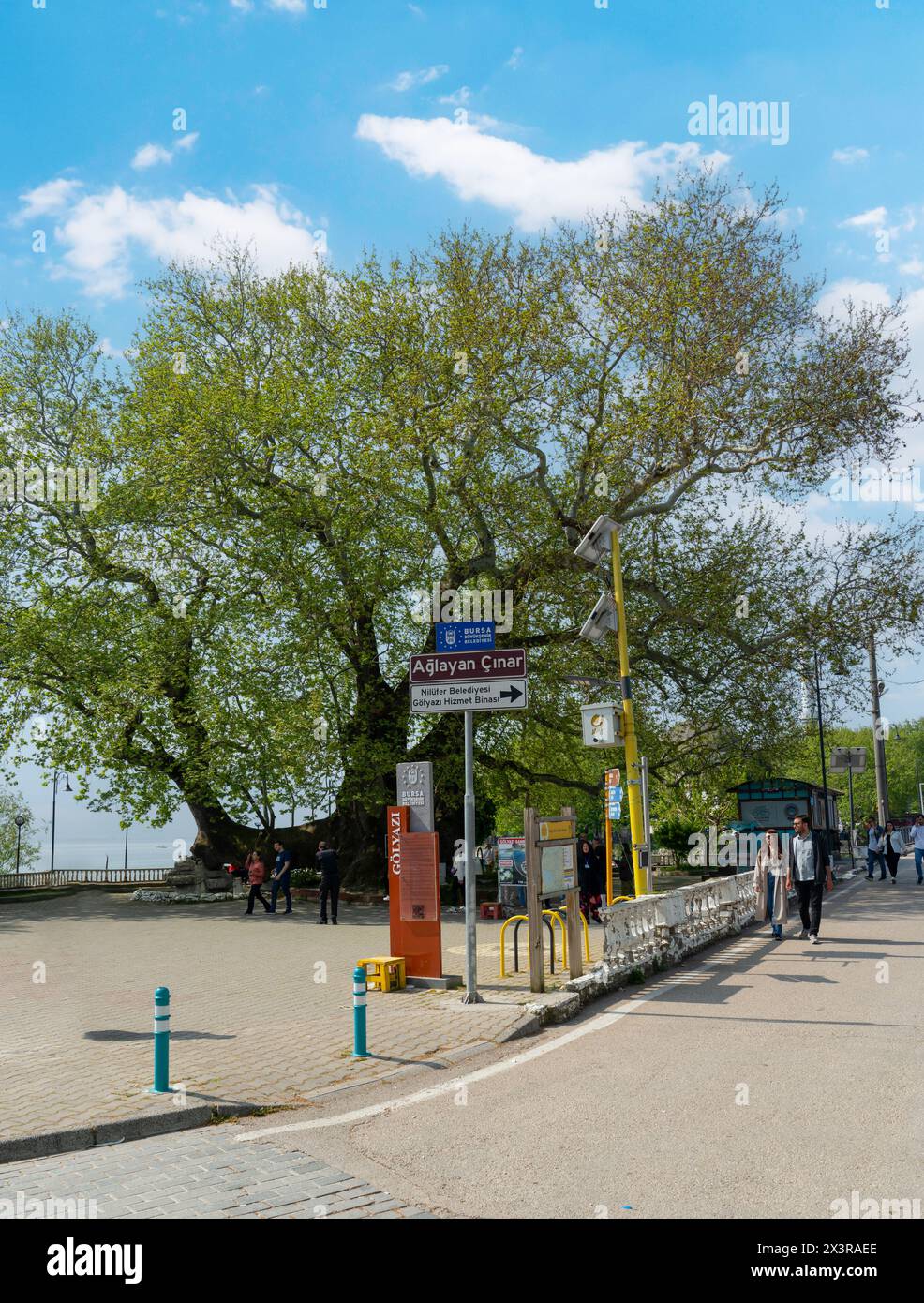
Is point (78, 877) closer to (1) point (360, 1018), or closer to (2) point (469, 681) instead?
(2) point (469, 681)

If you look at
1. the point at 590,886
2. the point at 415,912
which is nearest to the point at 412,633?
the point at 590,886

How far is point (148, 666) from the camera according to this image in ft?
89.9

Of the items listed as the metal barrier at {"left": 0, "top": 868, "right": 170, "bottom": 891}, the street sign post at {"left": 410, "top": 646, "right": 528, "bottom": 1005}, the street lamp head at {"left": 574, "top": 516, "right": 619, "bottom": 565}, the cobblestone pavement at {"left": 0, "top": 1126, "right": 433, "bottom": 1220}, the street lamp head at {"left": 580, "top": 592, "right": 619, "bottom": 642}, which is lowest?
the metal barrier at {"left": 0, "top": 868, "right": 170, "bottom": 891}

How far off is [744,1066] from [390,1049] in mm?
2827

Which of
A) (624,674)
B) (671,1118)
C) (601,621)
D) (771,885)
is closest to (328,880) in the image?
(771,885)

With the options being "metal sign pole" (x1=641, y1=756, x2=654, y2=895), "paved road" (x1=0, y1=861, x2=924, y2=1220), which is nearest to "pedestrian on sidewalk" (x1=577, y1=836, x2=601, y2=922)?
"metal sign pole" (x1=641, y1=756, x2=654, y2=895)

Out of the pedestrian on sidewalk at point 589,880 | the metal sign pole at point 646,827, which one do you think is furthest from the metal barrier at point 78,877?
the metal sign pole at point 646,827

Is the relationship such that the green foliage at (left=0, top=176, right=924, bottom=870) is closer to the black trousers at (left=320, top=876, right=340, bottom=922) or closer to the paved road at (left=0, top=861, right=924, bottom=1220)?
the black trousers at (left=320, top=876, right=340, bottom=922)

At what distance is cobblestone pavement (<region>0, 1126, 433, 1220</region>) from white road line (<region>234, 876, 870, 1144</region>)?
0.42 m

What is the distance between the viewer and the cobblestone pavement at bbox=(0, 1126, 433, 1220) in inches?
191

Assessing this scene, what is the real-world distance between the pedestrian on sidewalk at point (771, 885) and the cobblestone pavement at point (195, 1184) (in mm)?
12993
